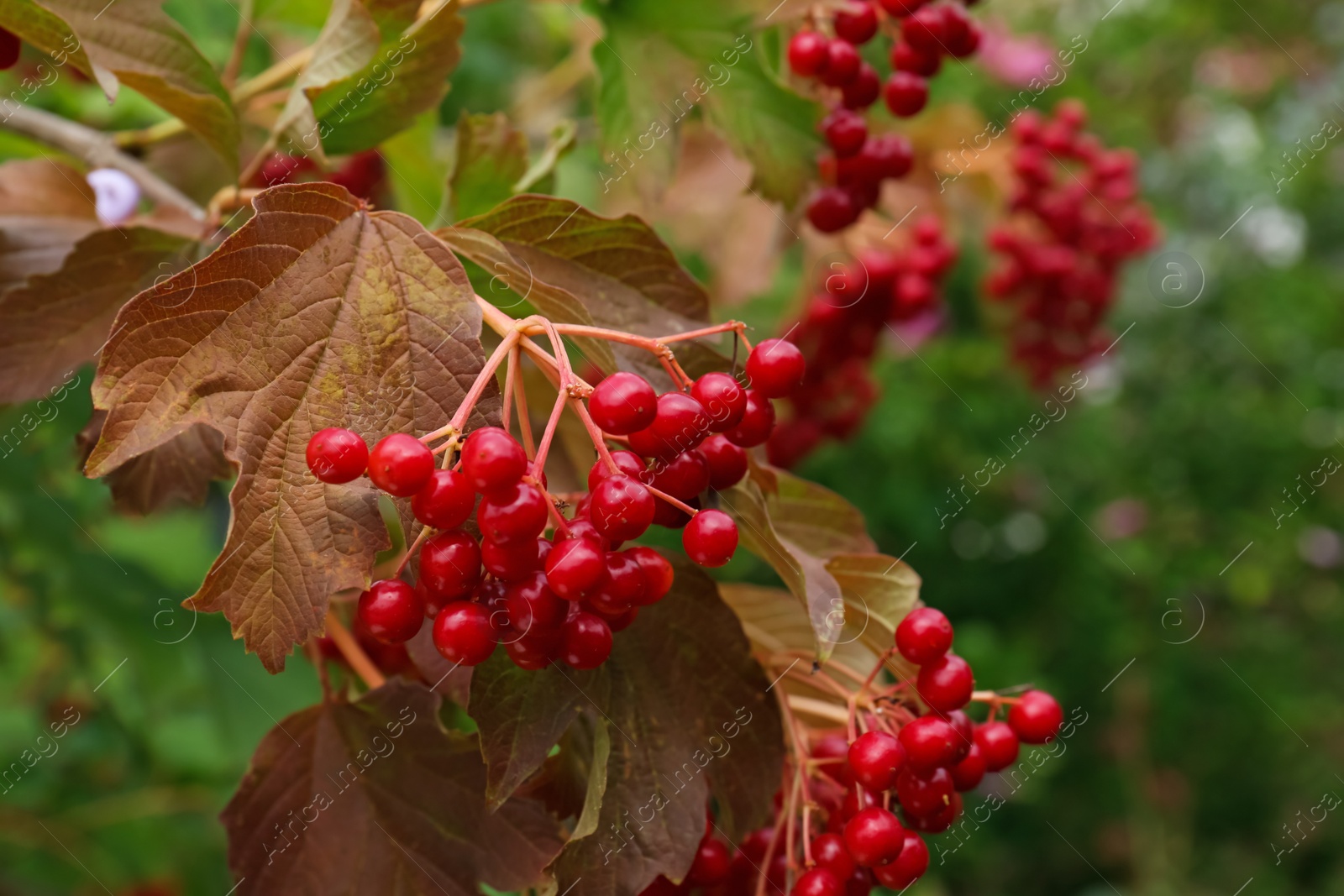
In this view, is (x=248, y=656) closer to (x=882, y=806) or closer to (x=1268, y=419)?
(x=882, y=806)

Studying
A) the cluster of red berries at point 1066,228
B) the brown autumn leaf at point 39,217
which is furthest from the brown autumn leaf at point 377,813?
the cluster of red berries at point 1066,228

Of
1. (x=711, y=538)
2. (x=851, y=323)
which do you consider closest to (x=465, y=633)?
(x=711, y=538)

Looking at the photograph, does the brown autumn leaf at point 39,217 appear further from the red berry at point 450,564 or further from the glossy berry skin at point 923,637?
the glossy berry skin at point 923,637

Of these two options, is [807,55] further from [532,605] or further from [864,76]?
[532,605]

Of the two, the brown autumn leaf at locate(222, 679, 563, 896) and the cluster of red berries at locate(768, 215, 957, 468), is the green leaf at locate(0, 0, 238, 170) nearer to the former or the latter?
the brown autumn leaf at locate(222, 679, 563, 896)

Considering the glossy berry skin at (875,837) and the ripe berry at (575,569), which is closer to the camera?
the ripe berry at (575,569)

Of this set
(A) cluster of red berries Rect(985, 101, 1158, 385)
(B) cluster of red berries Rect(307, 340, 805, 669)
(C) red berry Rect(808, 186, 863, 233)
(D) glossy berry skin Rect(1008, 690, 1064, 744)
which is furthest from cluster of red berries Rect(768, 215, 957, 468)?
(B) cluster of red berries Rect(307, 340, 805, 669)
